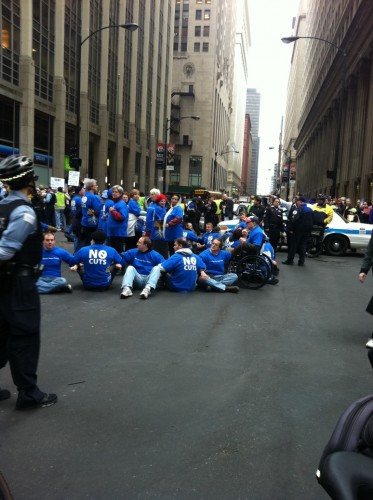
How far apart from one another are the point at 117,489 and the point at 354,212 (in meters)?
19.6

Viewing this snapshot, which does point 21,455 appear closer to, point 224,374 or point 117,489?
point 117,489

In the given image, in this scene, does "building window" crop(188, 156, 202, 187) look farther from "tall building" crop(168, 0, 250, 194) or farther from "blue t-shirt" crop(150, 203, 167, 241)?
"blue t-shirt" crop(150, 203, 167, 241)

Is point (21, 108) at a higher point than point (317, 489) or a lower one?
higher

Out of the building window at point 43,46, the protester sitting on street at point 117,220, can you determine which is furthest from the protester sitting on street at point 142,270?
the building window at point 43,46

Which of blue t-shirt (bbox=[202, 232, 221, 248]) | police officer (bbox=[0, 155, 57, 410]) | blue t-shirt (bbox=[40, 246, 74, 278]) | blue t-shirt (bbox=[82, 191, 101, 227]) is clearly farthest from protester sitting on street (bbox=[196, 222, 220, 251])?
police officer (bbox=[0, 155, 57, 410])

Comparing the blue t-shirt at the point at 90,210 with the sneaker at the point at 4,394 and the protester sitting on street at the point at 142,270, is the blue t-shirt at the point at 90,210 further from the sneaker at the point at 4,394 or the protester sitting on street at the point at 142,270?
the sneaker at the point at 4,394

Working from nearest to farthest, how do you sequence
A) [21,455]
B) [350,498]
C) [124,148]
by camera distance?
1. [350,498]
2. [21,455]
3. [124,148]

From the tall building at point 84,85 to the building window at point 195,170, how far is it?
3312 centimetres

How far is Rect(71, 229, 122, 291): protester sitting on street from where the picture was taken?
8.59 m

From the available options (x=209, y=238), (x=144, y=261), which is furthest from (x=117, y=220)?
(x=209, y=238)

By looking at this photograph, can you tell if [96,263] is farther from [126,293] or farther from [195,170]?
[195,170]

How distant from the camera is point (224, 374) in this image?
15.8ft

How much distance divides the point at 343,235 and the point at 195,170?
77.7 metres

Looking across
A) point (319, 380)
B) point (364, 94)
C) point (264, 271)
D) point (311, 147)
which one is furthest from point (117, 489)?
point (311, 147)
